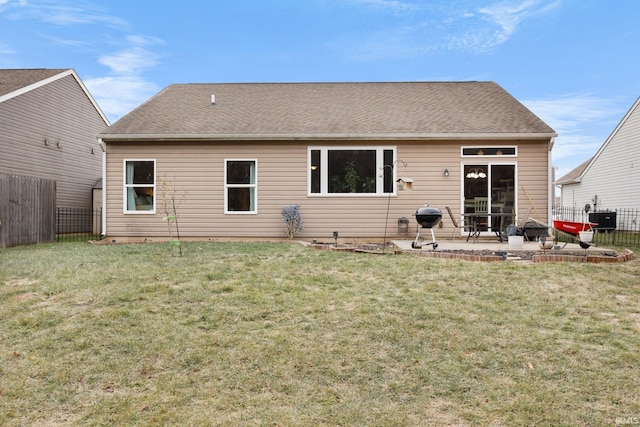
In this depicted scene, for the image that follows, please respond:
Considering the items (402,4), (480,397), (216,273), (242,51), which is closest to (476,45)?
(402,4)

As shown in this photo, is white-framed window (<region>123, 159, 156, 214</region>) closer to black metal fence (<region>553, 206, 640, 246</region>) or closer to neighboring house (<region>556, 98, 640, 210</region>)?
black metal fence (<region>553, 206, 640, 246</region>)

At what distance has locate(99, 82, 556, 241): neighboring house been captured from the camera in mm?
11352

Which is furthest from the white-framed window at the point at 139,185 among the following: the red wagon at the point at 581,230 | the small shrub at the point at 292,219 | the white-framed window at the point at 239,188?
the red wagon at the point at 581,230

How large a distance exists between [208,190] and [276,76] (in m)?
8.80

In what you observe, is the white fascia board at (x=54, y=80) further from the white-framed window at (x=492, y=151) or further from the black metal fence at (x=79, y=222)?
the white-framed window at (x=492, y=151)

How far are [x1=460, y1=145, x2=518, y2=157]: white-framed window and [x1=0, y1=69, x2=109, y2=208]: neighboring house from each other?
13.9 meters

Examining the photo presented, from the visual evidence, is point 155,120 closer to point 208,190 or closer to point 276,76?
point 208,190

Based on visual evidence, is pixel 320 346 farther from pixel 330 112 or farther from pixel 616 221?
pixel 616 221

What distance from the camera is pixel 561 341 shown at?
4023mm

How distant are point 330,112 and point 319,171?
2.19 m

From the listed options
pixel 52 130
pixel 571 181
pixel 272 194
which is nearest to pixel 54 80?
pixel 52 130

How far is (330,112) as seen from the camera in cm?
1278

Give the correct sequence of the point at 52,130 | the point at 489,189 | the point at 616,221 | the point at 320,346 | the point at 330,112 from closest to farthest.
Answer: the point at 320,346, the point at 489,189, the point at 330,112, the point at 52,130, the point at 616,221

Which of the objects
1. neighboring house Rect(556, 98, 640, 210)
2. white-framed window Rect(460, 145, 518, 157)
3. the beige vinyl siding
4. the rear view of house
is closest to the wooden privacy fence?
the rear view of house
